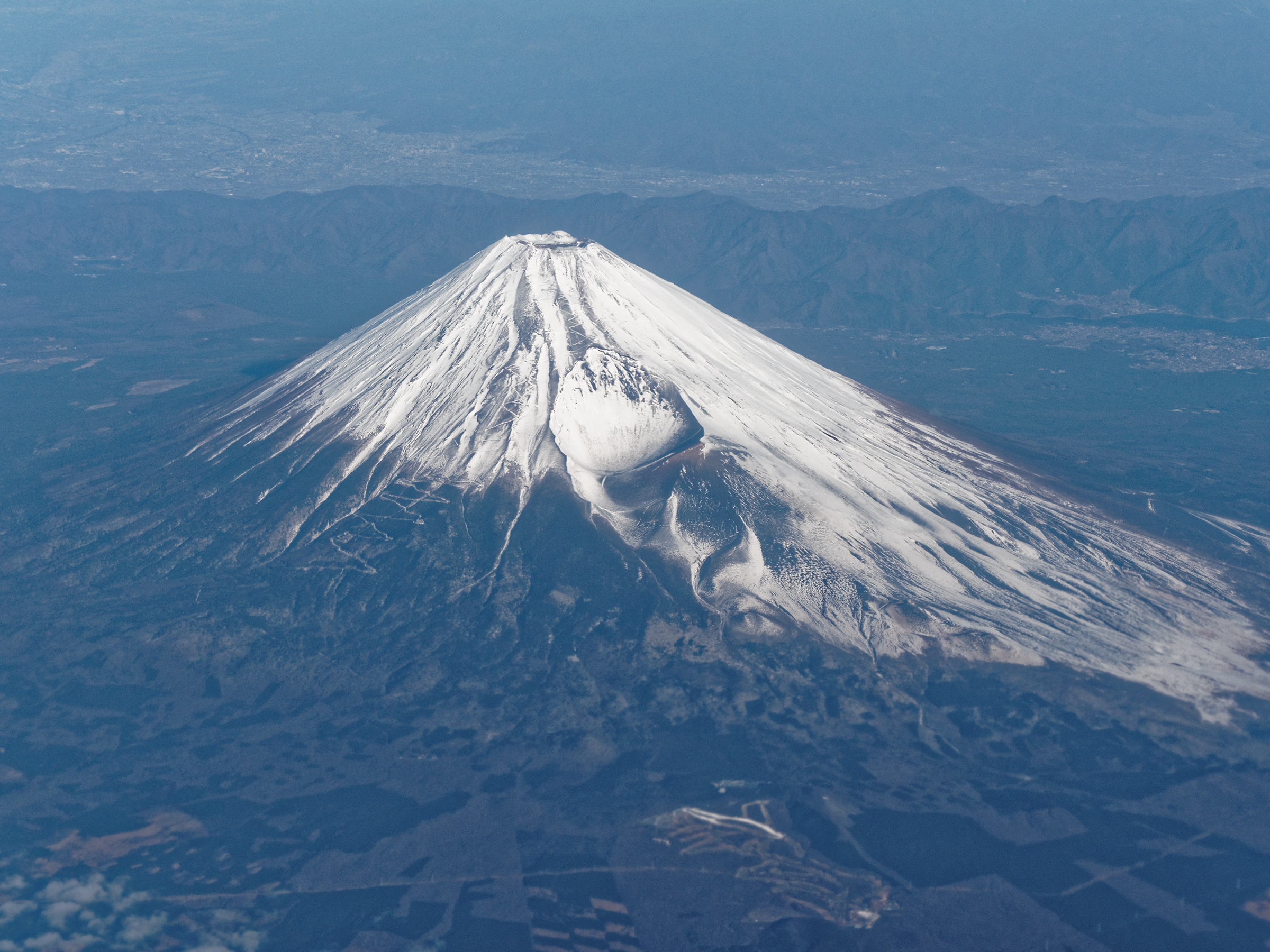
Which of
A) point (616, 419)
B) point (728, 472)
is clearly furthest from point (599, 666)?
point (616, 419)

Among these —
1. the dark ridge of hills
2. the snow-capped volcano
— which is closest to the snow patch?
the snow-capped volcano

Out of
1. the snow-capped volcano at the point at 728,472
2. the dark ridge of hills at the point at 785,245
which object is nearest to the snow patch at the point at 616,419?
the snow-capped volcano at the point at 728,472

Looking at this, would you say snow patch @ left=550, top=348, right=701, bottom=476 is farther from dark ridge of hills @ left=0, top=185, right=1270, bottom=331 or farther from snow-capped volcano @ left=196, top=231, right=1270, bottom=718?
dark ridge of hills @ left=0, top=185, right=1270, bottom=331

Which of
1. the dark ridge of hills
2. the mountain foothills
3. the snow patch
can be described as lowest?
the mountain foothills

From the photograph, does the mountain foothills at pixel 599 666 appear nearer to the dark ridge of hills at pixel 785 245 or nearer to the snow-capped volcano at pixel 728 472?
the snow-capped volcano at pixel 728 472

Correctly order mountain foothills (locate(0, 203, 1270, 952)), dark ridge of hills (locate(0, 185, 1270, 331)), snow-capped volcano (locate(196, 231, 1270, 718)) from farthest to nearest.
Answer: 1. dark ridge of hills (locate(0, 185, 1270, 331))
2. snow-capped volcano (locate(196, 231, 1270, 718))
3. mountain foothills (locate(0, 203, 1270, 952))

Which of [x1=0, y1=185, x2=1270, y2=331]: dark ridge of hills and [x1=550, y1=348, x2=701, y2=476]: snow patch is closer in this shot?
[x1=550, y1=348, x2=701, y2=476]: snow patch

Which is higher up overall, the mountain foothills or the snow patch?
the snow patch

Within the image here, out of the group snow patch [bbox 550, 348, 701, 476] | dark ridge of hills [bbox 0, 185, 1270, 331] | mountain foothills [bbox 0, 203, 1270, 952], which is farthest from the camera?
dark ridge of hills [bbox 0, 185, 1270, 331]
